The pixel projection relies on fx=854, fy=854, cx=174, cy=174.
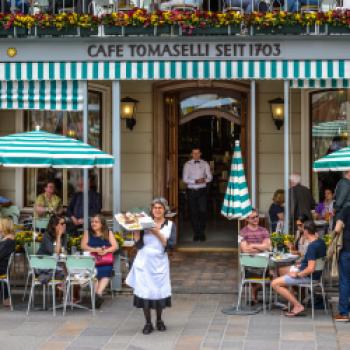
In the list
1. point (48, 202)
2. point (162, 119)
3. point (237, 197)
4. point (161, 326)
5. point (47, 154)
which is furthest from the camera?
point (162, 119)

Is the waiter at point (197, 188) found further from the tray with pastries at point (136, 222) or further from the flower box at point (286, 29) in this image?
the tray with pastries at point (136, 222)

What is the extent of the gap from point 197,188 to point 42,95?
14.1 ft

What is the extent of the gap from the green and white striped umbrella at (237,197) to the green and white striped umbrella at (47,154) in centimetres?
174

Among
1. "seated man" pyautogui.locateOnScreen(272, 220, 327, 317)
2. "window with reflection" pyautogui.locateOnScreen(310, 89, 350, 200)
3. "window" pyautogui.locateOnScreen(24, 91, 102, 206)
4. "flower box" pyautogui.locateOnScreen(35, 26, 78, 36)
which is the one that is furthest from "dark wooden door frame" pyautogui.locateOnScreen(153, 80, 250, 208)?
"seated man" pyautogui.locateOnScreen(272, 220, 327, 317)

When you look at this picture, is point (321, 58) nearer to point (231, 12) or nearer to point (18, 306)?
point (231, 12)

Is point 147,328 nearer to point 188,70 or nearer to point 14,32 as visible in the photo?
point 188,70

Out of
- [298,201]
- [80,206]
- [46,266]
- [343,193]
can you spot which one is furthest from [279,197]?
[46,266]

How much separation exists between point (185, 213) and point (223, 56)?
6.47 meters

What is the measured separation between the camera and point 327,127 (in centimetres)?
1573

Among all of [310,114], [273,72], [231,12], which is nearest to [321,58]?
[273,72]

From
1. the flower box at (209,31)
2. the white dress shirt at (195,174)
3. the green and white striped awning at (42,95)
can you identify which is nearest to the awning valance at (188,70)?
the green and white striped awning at (42,95)

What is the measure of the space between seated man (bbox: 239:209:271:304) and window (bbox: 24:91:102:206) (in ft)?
16.4

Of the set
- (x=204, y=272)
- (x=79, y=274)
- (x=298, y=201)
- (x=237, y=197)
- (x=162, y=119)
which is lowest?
(x=204, y=272)

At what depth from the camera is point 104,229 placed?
39.1ft
